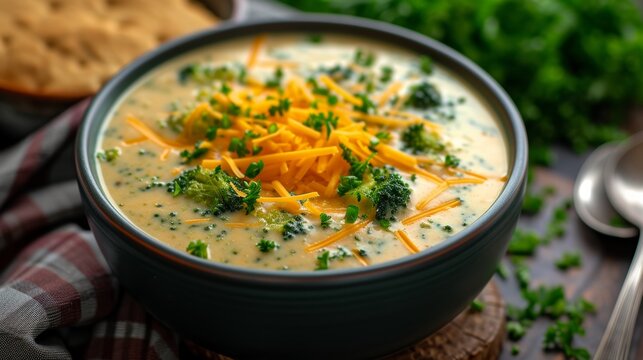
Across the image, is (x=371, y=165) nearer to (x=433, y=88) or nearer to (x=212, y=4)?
(x=433, y=88)

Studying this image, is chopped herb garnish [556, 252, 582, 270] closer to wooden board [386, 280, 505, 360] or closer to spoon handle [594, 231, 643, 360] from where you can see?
spoon handle [594, 231, 643, 360]

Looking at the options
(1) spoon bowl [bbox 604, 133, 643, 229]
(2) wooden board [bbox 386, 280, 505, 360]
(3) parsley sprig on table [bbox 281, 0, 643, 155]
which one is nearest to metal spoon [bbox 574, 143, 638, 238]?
(1) spoon bowl [bbox 604, 133, 643, 229]

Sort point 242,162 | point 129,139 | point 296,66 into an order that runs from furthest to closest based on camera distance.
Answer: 1. point 296,66
2. point 129,139
3. point 242,162

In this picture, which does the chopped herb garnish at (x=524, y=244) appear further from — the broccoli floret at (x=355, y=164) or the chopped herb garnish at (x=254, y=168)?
the chopped herb garnish at (x=254, y=168)

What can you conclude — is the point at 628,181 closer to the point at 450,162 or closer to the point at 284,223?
the point at 450,162

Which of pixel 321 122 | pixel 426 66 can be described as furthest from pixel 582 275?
pixel 321 122

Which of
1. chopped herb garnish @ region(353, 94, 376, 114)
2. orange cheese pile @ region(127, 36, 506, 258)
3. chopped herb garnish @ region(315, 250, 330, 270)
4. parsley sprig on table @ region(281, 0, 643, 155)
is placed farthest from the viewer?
parsley sprig on table @ region(281, 0, 643, 155)

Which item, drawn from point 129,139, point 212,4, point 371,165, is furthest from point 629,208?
point 212,4
